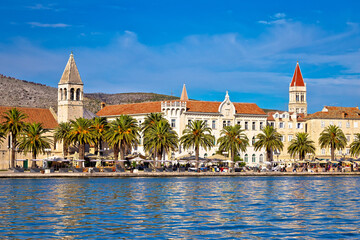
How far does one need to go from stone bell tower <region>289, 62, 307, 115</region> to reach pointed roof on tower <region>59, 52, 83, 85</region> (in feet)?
182

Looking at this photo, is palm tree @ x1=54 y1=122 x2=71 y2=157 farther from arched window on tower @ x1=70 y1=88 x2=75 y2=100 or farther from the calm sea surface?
the calm sea surface

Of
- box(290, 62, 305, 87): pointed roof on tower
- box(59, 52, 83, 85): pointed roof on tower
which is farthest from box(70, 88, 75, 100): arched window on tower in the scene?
box(290, 62, 305, 87): pointed roof on tower

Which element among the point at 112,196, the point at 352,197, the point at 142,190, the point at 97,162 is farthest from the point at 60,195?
the point at 97,162

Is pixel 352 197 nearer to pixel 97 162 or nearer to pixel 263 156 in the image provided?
pixel 97 162

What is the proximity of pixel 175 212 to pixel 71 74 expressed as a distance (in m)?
73.3

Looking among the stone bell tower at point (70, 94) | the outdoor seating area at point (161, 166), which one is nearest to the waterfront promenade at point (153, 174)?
the outdoor seating area at point (161, 166)

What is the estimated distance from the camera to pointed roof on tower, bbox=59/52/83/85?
4525 inches

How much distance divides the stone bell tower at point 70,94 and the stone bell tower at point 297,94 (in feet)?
181

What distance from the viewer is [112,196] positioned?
56.8 meters

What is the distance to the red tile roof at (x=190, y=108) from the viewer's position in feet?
392

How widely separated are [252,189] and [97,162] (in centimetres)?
4170

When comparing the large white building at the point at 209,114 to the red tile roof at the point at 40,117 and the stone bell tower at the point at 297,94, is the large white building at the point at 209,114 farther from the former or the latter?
the stone bell tower at the point at 297,94

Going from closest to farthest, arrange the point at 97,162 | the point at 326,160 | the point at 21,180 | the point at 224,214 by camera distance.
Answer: the point at 224,214
the point at 21,180
the point at 97,162
the point at 326,160

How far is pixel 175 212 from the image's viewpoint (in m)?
45.4
